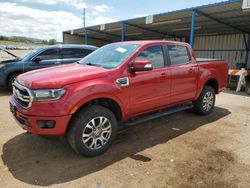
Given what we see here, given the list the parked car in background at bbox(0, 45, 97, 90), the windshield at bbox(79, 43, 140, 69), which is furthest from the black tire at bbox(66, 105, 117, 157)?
the parked car in background at bbox(0, 45, 97, 90)

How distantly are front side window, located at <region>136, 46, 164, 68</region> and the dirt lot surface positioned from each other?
1431 mm

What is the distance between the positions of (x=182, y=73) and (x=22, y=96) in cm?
319

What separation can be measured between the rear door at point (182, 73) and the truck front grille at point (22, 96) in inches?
109

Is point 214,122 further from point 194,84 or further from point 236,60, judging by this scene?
point 236,60

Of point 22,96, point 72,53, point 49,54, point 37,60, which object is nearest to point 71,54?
point 72,53

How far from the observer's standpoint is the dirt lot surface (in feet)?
9.93

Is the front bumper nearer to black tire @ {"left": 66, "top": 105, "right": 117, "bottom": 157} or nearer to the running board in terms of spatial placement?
black tire @ {"left": 66, "top": 105, "right": 117, "bottom": 157}

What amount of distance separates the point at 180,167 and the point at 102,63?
2225 mm

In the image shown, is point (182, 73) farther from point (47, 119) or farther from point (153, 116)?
point (47, 119)

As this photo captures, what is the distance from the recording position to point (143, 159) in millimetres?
3568

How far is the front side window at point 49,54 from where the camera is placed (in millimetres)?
8383

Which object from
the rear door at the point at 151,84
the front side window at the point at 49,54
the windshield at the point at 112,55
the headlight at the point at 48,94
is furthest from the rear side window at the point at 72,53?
the headlight at the point at 48,94

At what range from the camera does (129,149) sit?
393cm

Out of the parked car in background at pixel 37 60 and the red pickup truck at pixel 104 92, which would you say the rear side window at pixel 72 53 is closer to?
the parked car in background at pixel 37 60
